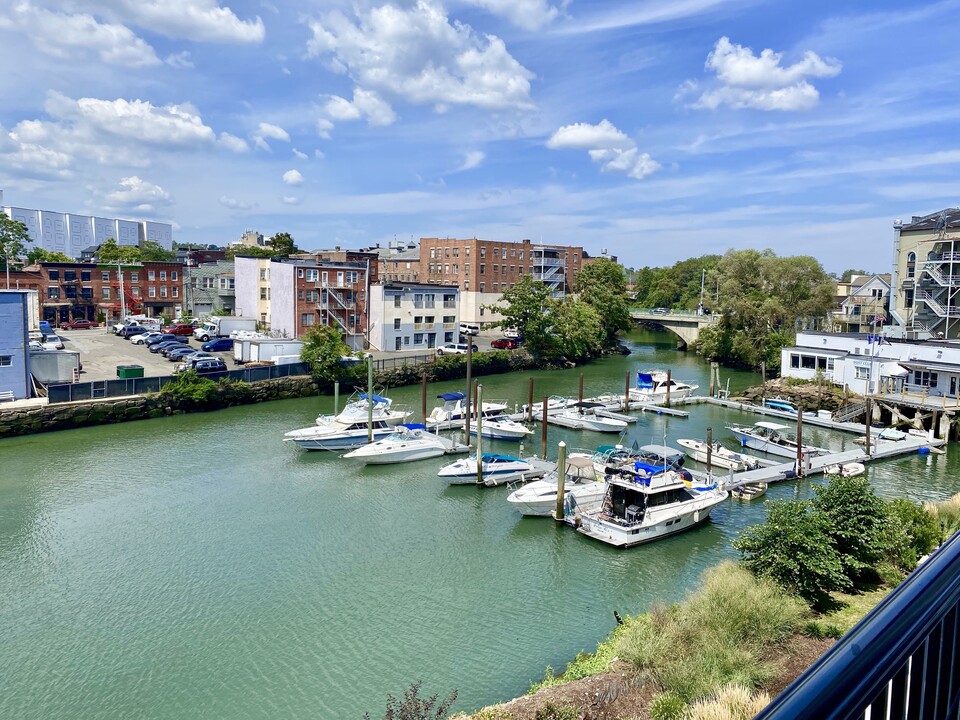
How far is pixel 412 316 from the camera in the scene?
6088 cm

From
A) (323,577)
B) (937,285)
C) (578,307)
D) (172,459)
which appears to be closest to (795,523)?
(323,577)

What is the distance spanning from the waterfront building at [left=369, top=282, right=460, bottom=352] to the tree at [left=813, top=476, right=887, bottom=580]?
44304 millimetres

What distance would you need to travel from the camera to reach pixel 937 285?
5122 cm

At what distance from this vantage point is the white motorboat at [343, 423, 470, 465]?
30.1m

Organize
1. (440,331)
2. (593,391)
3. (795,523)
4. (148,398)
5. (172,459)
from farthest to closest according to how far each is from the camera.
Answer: (440,331), (593,391), (148,398), (172,459), (795,523)

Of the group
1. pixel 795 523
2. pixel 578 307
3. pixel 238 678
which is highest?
pixel 578 307

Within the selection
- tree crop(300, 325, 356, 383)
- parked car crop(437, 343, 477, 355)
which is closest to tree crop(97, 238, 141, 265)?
parked car crop(437, 343, 477, 355)

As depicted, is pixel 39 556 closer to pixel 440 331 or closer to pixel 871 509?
pixel 871 509

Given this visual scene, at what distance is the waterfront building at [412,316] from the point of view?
59.5 m

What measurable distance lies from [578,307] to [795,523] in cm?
5033

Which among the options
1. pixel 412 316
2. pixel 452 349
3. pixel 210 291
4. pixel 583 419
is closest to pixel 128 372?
pixel 412 316

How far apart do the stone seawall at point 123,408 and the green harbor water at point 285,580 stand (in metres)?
1.68

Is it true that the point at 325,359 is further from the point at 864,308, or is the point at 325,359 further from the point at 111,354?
the point at 864,308

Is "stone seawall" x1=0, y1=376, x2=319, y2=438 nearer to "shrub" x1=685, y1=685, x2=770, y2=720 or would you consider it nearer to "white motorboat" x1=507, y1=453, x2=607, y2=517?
"white motorboat" x1=507, y1=453, x2=607, y2=517
